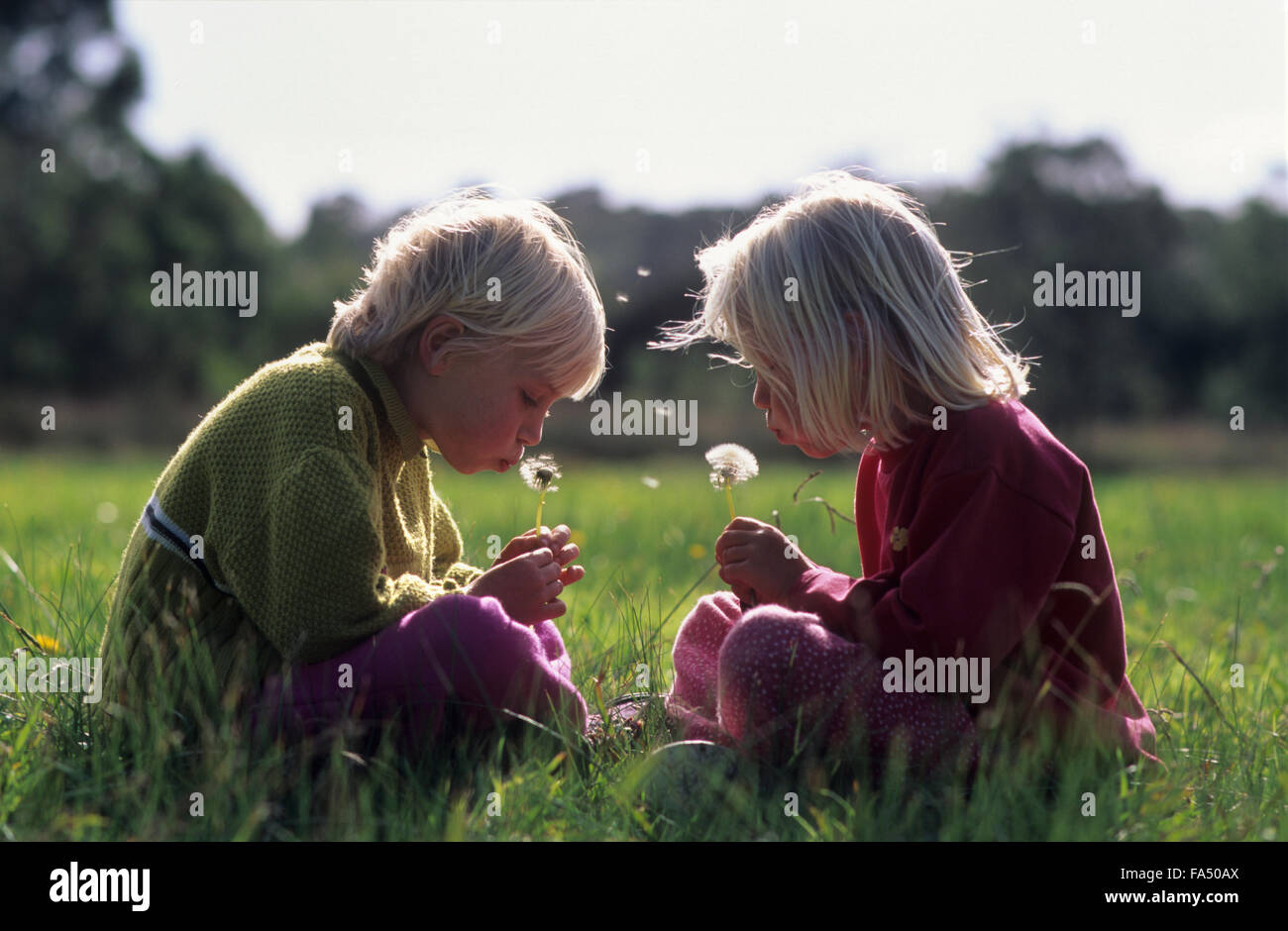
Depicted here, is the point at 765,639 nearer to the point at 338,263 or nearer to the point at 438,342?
the point at 438,342

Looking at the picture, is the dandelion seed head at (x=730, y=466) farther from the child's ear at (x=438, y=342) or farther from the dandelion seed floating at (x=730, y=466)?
the child's ear at (x=438, y=342)

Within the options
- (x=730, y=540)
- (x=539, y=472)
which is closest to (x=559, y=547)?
(x=539, y=472)

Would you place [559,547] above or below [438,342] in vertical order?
below

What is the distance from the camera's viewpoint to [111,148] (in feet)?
76.8

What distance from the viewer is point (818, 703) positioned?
2180mm

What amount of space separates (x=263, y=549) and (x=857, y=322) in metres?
1.34

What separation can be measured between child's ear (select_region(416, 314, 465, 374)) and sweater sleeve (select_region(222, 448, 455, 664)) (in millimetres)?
409

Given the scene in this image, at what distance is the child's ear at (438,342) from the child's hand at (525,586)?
50cm

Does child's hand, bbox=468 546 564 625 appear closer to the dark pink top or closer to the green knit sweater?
the green knit sweater

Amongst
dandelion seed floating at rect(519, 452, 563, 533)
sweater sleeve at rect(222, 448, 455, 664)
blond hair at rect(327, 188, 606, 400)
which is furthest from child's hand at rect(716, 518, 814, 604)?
sweater sleeve at rect(222, 448, 455, 664)

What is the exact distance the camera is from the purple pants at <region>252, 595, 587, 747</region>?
2162mm

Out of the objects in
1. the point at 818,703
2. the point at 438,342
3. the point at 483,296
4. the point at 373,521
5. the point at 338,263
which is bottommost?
the point at 818,703
